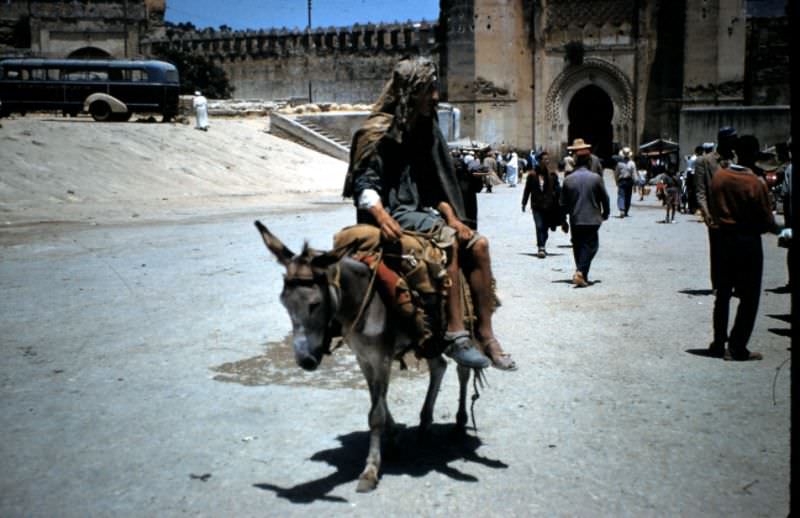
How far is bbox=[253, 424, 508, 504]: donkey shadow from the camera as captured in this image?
362cm

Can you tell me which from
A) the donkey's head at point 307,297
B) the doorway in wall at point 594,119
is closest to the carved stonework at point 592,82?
the doorway in wall at point 594,119

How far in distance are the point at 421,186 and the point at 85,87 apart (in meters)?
31.5

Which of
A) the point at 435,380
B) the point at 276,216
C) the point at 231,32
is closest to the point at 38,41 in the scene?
the point at 231,32

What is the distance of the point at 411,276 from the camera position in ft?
12.2

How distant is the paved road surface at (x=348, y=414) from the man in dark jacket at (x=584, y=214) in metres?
0.34

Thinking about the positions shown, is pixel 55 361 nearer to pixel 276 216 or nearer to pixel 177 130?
pixel 276 216

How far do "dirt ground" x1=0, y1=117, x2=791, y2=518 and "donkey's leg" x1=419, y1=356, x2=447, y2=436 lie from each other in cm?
10

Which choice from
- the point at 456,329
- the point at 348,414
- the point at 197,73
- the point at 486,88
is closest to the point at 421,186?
the point at 456,329

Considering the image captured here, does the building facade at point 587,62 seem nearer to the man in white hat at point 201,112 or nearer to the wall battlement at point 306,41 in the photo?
the wall battlement at point 306,41

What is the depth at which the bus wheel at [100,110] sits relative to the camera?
31.3 m

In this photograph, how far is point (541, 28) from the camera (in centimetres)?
4162

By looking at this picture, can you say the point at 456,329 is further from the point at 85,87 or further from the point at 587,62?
the point at 587,62

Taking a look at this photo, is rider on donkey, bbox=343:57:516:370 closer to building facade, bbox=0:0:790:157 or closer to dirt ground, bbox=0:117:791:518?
dirt ground, bbox=0:117:791:518

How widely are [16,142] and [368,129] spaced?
21.2 meters
